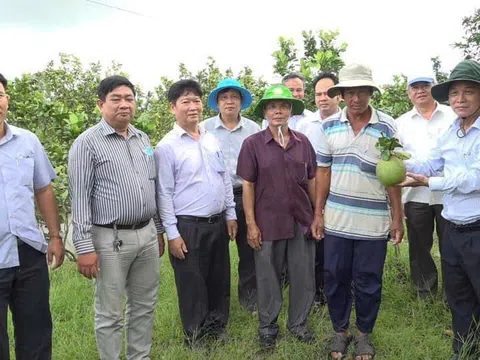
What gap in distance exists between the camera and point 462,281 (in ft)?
11.5

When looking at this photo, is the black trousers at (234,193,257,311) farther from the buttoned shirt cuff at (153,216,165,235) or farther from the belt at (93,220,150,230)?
the belt at (93,220,150,230)

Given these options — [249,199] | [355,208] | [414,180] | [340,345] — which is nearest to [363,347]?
[340,345]

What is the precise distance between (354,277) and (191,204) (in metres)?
1.39

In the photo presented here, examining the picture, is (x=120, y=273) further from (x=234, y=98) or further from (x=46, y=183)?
(x=234, y=98)

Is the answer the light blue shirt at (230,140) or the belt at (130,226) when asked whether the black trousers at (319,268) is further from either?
the belt at (130,226)

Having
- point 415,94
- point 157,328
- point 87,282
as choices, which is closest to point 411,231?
point 415,94

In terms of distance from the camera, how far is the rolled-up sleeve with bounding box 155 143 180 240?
3844mm

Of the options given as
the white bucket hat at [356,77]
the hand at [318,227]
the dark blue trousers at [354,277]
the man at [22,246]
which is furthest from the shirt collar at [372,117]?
the man at [22,246]

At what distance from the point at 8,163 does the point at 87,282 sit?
301 cm

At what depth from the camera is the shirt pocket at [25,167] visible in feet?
10.0

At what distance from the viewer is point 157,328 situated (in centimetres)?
442

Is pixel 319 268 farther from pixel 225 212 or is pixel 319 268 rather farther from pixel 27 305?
pixel 27 305

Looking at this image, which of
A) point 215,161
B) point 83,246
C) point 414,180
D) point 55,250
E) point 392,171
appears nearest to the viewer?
point 83,246

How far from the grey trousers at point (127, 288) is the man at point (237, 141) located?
1.29 m
